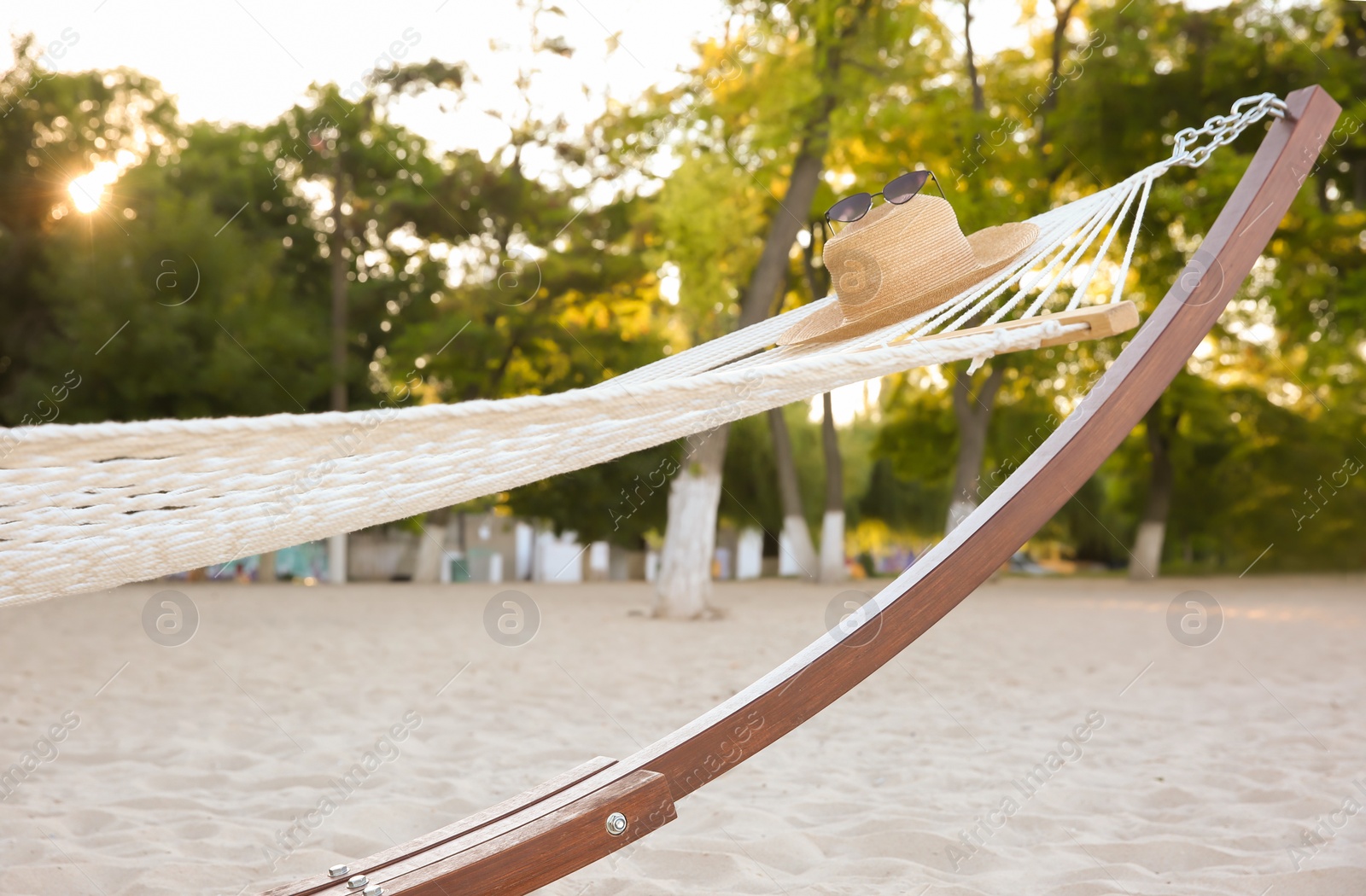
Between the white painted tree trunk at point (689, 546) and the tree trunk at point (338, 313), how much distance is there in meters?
5.53

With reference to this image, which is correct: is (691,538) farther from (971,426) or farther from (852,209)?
(852,209)

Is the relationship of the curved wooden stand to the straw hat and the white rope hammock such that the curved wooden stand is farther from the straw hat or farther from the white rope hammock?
the straw hat

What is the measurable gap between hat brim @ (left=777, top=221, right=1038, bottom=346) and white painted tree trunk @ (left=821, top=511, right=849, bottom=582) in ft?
32.4

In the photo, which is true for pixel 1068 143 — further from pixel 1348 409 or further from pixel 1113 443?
pixel 1113 443

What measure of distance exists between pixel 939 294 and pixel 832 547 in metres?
10.1

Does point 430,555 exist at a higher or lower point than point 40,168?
lower

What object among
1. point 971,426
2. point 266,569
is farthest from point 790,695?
point 266,569

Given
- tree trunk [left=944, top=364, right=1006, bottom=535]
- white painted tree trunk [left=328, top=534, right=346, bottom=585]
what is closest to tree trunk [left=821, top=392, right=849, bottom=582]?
tree trunk [left=944, top=364, right=1006, bottom=535]

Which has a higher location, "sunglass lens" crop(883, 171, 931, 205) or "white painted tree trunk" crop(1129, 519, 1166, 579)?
"sunglass lens" crop(883, 171, 931, 205)

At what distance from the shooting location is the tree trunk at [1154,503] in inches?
517

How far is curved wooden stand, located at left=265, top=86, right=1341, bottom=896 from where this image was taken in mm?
1383

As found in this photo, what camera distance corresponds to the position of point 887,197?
2.06m

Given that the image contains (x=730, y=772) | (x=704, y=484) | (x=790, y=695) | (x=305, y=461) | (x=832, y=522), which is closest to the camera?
(x=305, y=461)

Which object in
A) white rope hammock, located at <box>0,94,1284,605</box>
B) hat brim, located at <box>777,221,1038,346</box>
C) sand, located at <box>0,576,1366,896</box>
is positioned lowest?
sand, located at <box>0,576,1366,896</box>
